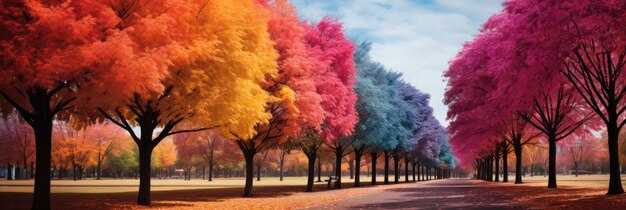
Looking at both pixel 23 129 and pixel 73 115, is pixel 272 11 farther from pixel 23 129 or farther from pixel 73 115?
pixel 23 129

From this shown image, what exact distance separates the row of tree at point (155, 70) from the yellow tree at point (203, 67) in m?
0.04

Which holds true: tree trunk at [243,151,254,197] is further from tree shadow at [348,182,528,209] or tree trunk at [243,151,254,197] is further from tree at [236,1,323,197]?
tree shadow at [348,182,528,209]

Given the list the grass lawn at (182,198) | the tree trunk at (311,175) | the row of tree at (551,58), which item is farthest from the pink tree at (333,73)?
the row of tree at (551,58)

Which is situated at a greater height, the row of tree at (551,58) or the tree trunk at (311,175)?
the row of tree at (551,58)

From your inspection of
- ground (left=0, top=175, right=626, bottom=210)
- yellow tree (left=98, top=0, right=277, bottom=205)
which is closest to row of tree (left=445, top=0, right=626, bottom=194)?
ground (left=0, top=175, right=626, bottom=210)

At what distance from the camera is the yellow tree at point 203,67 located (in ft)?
56.9

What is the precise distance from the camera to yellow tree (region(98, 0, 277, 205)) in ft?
56.9

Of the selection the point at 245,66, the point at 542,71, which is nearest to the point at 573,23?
the point at 542,71

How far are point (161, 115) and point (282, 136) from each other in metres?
11.2

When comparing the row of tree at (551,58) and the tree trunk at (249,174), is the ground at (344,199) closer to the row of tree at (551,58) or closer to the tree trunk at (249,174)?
the tree trunk at (249,174)

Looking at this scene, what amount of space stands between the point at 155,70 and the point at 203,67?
169 inches

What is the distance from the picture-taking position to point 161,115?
2133 cm

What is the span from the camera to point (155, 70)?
1545 cm

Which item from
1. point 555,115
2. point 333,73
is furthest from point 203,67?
point 555,115
